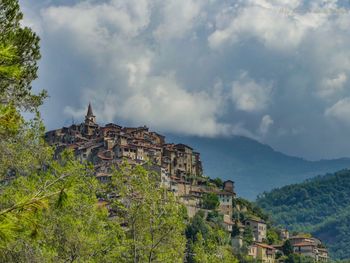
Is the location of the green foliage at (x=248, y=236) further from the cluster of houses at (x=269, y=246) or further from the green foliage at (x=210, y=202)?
the green foliage at (x=210, y=202)

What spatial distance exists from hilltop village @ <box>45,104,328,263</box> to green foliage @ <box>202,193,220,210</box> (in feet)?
0.73

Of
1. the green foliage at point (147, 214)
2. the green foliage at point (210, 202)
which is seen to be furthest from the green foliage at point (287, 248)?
the green foliage at point (147, 214)

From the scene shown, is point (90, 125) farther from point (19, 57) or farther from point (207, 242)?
point (19, 57)

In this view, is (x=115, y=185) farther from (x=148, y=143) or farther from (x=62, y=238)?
(x=148, y=143)

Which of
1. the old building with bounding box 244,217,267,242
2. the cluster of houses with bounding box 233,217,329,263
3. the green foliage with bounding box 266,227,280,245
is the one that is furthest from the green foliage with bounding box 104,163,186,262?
the green foliage with bounding box 266,227,280,245

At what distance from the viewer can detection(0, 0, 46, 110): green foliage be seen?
75.3ft

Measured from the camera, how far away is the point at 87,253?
3144cm

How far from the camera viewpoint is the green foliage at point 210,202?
14575cm

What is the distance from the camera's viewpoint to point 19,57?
2425 cm

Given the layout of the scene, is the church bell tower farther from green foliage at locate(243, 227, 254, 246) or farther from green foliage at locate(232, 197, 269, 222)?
green foliage at locate(243, 227, 254, 246)

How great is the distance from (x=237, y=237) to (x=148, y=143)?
36.9m

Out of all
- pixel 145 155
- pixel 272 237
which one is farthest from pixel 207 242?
pixel 272 237

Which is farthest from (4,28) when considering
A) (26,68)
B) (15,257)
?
(15,257)

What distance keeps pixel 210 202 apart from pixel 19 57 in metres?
124
